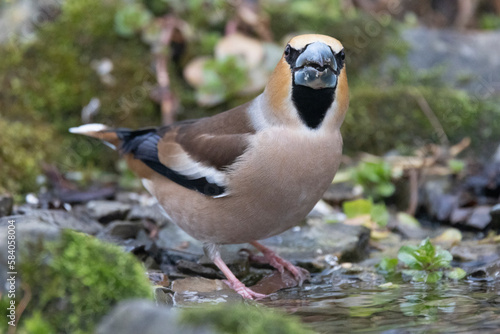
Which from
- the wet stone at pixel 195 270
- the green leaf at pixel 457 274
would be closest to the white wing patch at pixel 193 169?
the wet stone at pixel 195 270

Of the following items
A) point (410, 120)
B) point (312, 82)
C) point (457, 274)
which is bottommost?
point (457, 274)

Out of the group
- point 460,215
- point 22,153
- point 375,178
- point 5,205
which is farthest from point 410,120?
point 5,205

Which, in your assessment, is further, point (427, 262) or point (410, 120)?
point (410, 120)

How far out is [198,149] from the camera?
4.34 metres

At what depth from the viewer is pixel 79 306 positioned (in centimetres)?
242

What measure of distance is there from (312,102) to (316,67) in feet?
0.89

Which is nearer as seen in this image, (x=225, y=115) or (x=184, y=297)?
(x=184, y=297)

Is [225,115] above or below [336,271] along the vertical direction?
above

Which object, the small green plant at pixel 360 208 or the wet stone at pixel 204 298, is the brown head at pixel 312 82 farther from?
the small green plant at pixel 360 208

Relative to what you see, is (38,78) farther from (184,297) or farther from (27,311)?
(27,311)

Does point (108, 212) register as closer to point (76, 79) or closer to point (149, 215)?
point (149, 215)

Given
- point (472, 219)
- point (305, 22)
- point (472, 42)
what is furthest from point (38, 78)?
point (472, 42)

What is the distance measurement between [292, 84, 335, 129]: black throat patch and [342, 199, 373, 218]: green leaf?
64.6 inches

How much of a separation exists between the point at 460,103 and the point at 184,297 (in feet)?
14.3
